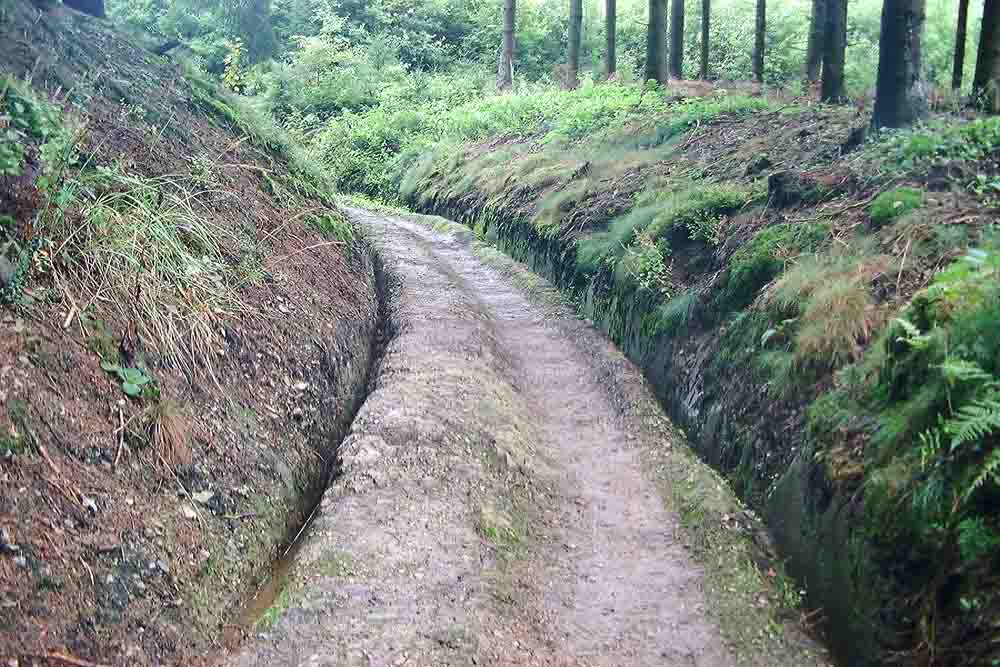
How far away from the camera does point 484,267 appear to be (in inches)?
581

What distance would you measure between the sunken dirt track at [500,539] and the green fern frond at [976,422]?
66.8 inches

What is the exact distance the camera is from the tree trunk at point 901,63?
9.51 meters

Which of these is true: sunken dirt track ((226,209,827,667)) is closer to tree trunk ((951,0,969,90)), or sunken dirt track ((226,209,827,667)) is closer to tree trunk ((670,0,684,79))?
tree trunk ((951,0,969,90))

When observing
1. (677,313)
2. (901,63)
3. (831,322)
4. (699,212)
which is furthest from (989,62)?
Result: (831,322)

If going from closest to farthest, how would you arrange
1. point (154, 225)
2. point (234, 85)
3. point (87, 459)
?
point (87, 459)
point (154, 225)
point (234, 85)

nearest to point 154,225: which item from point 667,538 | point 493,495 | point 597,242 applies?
point 493,495

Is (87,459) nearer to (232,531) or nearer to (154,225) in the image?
(232,531)

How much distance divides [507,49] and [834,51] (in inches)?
628

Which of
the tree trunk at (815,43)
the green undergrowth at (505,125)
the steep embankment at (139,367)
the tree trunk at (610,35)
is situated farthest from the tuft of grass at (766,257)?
the tree trunk at (610,35)

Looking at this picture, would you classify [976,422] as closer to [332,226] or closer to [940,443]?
[940,443]

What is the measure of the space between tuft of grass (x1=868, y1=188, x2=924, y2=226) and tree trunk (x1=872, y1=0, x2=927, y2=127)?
A: 2433 mm

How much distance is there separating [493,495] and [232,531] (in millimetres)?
2117

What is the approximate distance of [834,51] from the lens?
13789mm

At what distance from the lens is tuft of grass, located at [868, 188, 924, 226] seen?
7391 millimetres
